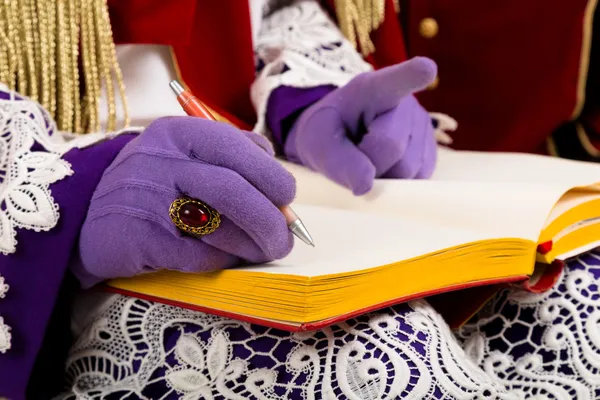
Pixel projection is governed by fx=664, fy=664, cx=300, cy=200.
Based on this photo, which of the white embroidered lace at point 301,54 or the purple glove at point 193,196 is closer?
the purple glove at point 193,196

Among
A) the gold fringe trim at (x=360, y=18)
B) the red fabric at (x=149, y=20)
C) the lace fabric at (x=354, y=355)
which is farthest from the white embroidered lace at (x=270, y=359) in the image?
the gold fringe trim at (x=360, y=18)

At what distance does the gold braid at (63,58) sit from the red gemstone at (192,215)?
0.74ft

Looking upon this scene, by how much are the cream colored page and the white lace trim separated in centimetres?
17

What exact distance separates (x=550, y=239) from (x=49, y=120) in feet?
1.28

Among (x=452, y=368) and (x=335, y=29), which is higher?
(x=335, y=29)

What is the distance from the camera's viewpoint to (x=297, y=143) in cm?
65

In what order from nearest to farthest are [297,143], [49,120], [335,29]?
[49,120] < [297,143] < [335,29]

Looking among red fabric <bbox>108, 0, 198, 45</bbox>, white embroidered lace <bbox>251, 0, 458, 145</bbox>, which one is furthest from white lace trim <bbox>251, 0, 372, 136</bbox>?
red fabric <bbox>108, 0, 198, 45</bbox>

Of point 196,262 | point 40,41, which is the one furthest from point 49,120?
point 196,262

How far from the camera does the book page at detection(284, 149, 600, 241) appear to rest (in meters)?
0.53

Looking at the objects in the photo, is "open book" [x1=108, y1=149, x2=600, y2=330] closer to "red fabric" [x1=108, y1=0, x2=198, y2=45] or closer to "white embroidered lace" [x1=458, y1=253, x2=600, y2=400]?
"white embroidered lace" [x1=458, y1=253, x2=600, y2=400]

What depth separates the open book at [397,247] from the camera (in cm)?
39

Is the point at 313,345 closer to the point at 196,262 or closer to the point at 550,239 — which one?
the point at 196,262

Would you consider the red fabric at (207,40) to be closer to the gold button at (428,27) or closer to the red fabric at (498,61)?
the red fabric at (498,61)
